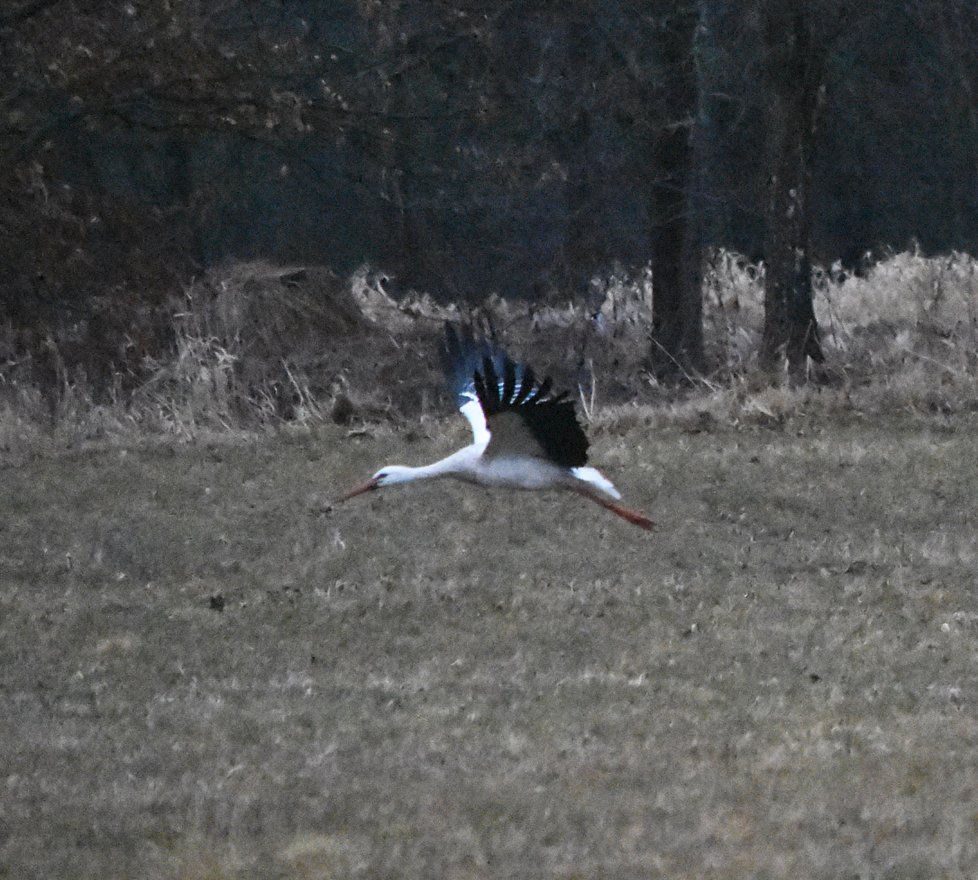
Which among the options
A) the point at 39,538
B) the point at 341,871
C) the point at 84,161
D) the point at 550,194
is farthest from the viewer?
the point at 550,194

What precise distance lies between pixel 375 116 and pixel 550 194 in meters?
6.28

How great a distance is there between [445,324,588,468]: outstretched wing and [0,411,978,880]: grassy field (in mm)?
698

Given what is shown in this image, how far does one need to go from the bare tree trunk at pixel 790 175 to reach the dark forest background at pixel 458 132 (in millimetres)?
17

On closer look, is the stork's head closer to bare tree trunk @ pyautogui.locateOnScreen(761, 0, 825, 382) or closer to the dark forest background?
the dark forest background

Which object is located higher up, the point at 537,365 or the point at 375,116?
the point at 375,116

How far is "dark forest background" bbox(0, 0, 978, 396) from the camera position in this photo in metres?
12.9

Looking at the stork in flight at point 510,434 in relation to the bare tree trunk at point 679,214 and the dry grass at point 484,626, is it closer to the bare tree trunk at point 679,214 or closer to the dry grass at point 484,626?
the dry grass at point 484,626

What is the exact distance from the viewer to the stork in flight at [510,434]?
27.5 feet

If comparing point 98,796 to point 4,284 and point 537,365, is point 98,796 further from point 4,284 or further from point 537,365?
point 537,365

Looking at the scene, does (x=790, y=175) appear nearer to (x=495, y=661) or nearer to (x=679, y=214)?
(x=679, y=214)

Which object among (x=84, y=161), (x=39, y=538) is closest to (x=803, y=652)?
(x=39, y=538)

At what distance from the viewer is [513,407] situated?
8.48 metres

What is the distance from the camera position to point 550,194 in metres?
19.6

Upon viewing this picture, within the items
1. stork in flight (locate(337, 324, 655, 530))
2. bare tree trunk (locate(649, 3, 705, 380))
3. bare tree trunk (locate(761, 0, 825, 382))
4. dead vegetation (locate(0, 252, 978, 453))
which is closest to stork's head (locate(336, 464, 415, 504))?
stork in flight (locate(337, 324, 655, 530))
